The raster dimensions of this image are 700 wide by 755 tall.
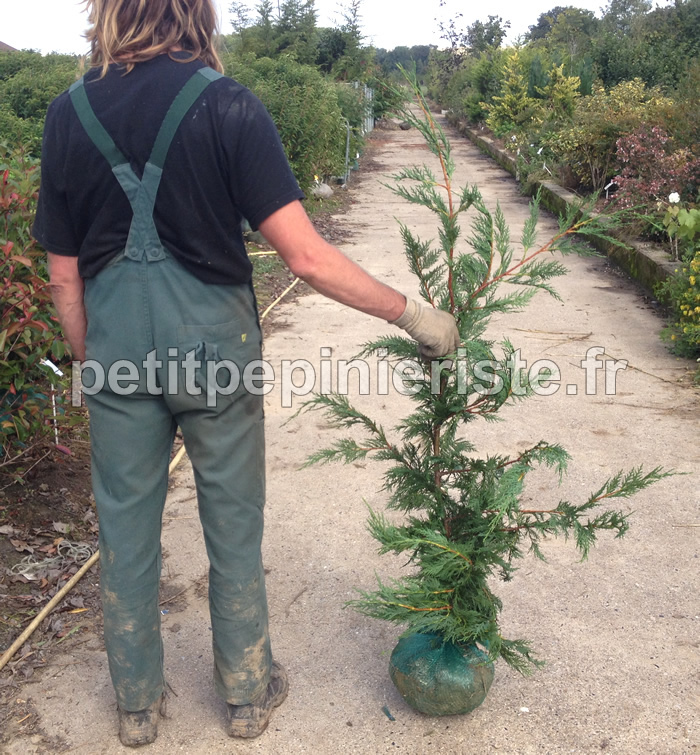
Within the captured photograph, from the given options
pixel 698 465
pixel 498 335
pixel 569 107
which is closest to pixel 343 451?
pixel 698 465

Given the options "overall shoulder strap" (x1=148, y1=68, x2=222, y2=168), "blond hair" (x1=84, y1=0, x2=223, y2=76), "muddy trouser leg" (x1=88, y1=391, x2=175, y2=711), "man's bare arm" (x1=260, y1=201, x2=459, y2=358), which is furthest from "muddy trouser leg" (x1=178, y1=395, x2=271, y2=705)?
"blond hair" (x1=84, y1=0, x2=223, y2=76)

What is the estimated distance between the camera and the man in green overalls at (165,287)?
209 cm

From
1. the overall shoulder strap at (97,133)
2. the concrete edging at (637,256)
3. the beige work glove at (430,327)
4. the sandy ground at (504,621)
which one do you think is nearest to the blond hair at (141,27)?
the overall shoulder strap at (97,133)

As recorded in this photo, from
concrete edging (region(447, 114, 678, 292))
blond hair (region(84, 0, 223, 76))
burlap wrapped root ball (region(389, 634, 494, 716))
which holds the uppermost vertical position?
blond hair (region(84, 0, 223, 76))

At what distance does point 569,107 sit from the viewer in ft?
58.5

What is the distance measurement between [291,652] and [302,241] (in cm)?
167

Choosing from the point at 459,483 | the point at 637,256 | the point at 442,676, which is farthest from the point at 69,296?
the point at 637,256

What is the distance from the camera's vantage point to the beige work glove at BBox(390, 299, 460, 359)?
2316 mm

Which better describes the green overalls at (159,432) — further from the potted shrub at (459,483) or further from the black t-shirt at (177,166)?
the potted shrub at (459,483)

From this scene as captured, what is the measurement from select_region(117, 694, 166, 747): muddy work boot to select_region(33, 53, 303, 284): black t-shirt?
1.41 meters

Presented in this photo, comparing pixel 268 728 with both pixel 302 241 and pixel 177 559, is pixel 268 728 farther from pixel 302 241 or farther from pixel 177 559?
pixel 302 241

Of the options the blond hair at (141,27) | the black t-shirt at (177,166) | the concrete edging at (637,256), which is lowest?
the concrete edging at (637,256)

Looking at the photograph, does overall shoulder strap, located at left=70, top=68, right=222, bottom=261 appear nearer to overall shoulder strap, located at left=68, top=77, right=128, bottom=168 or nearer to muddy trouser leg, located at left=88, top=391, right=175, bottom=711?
overall shoulder strap, located at left=68, top=77, right=128, bottom=168

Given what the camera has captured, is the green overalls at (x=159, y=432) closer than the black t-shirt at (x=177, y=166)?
No
